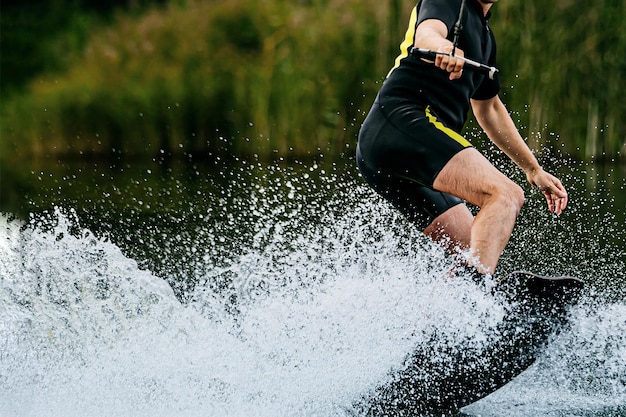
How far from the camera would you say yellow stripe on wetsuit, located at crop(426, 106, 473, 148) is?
399 centimetres

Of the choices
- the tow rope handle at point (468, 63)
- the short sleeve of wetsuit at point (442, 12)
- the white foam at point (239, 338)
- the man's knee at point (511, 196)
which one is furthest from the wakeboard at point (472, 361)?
the short sleeve of wetsuit at point (442, 12)

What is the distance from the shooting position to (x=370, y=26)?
13.8 m

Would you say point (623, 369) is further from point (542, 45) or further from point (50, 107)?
point (50, 107)

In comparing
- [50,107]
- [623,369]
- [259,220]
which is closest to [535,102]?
[259,220]

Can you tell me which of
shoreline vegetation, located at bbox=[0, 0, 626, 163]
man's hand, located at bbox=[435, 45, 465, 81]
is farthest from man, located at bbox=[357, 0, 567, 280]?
shoreline vegetation, located at bbox=[0, 0, 626, 163]

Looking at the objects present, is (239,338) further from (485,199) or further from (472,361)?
(485,199)

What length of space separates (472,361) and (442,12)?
134 cm

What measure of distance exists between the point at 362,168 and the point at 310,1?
1166 cm

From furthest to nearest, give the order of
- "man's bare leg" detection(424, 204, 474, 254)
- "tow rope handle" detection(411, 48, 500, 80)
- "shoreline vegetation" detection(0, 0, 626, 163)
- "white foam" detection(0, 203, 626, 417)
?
"shoreline vegetation" detection(0, 0, 626, 163), "man's bare leg" detection(424, 204, 474, 254), "white foam" detection(0, 203, 626, 417), "tow rope handle" detection(411, 48, 500, 80)

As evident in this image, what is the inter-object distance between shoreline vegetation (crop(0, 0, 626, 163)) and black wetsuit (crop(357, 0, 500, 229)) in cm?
875

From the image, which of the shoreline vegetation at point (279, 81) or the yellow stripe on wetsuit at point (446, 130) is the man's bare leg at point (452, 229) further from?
the shoreline vegetation at point (279, 81)

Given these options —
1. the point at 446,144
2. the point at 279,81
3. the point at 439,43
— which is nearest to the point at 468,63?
the point at 439,43

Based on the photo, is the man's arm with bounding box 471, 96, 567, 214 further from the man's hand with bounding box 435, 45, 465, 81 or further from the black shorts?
the man's hand with bounding box 435, 45, 465, 81

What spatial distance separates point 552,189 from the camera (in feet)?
14.5
